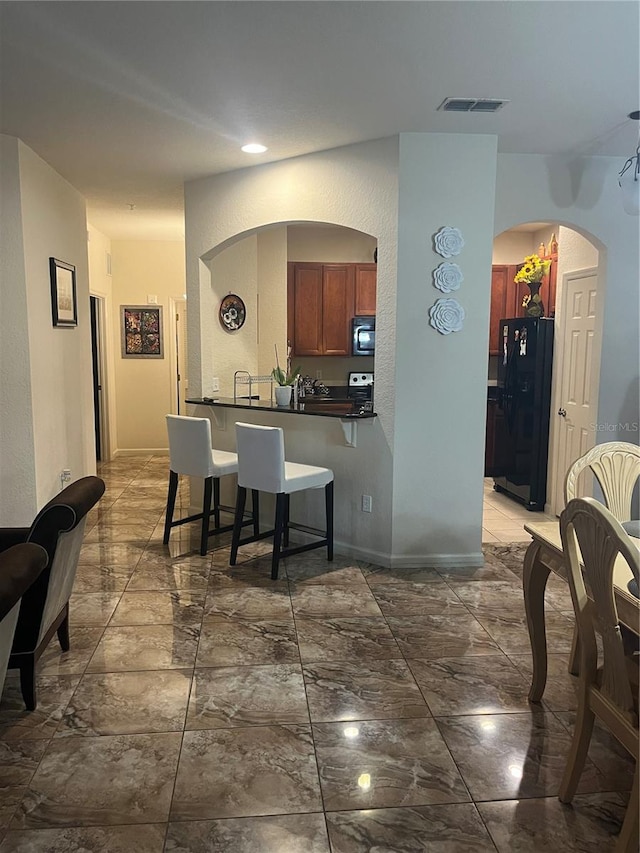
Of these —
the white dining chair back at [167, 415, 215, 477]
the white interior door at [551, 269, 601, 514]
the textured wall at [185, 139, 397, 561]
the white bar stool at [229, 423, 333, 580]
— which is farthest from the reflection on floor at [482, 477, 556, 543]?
the white dining chair back at [167, 415, 215, 477]

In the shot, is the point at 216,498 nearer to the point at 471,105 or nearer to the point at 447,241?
the point at 447,241

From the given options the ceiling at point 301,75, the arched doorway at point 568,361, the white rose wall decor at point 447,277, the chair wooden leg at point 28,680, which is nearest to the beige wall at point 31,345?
the ceiling at point 301,75

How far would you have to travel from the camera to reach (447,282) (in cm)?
396

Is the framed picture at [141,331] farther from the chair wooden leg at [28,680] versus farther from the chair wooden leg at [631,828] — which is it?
the chair wooden leg at [631,828]

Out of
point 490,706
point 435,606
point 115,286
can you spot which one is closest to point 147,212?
point 115,286

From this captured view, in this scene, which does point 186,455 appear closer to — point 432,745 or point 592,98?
point 432,745

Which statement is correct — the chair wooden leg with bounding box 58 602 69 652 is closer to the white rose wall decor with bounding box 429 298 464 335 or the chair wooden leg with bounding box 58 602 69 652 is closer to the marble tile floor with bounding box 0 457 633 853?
the marble tile floor with bounding box 0 457 633 853

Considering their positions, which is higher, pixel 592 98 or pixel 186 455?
pixel 592 98

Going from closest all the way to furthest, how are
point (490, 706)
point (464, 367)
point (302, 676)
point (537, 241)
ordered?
point (490, 706) < point (302, 676) < point (464, 367) < point (537, 241)

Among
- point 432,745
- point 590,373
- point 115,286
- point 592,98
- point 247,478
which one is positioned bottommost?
point 432,745

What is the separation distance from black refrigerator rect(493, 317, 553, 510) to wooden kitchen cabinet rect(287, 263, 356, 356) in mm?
1844

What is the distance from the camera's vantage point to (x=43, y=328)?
439 cm

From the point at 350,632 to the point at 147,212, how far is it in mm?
4641

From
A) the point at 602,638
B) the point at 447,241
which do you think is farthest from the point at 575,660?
the point at 447,241
